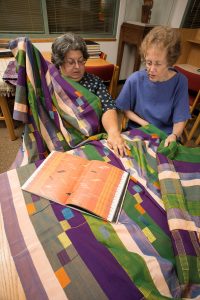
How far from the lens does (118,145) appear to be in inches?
36.5

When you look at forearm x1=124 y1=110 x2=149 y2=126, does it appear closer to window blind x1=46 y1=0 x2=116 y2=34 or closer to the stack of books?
the stack of books

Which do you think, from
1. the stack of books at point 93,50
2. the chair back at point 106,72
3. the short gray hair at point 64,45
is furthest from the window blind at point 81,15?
the short gray hair at point 64,45

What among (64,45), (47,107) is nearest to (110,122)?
(47,107)

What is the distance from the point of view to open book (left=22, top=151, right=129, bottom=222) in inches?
25.5

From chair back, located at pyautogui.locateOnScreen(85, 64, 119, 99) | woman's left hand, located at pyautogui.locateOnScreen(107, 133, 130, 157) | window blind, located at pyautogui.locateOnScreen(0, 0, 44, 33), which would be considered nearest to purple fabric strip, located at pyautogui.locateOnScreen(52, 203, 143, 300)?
woman's left hand, located at pyautogui.locateOnScreen(107, 133, 130, 157)

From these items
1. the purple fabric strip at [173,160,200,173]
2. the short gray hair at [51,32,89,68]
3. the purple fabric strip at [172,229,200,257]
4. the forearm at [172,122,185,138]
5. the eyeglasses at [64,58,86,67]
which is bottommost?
the forearm at [172,122,185,138]

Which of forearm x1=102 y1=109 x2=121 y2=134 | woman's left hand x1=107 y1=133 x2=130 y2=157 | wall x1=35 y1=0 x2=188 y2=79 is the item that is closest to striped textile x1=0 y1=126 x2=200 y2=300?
woman's left hand x1=107 y1=133 x2=130 y2=157

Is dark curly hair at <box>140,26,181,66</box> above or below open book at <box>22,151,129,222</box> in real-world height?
above

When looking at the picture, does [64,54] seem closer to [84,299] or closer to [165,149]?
[165,149]

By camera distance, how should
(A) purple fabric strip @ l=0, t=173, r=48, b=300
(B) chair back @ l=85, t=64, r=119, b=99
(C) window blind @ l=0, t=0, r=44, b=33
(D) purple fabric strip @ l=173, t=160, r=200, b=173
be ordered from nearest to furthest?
1. (A) purple fabric strip @ l=0, t=173, r=48, b=300
2. (D) purple fabric strip @ l=173, t=160, r=200, b=173
3. (B) chair back @ l=85, t=64, r=119, b=99
4. (C) window blind @ l=0, t=0, r=44, b=33

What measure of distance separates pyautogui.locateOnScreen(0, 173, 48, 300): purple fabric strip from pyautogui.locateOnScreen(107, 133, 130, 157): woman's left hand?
0.50 metres

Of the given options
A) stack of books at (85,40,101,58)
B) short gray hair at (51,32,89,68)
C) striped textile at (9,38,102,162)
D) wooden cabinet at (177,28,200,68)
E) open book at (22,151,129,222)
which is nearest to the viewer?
open book at (22,151,129,222)

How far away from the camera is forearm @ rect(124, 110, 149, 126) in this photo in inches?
50.6

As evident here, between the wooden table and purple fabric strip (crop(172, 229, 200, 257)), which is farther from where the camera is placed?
the wooden table
